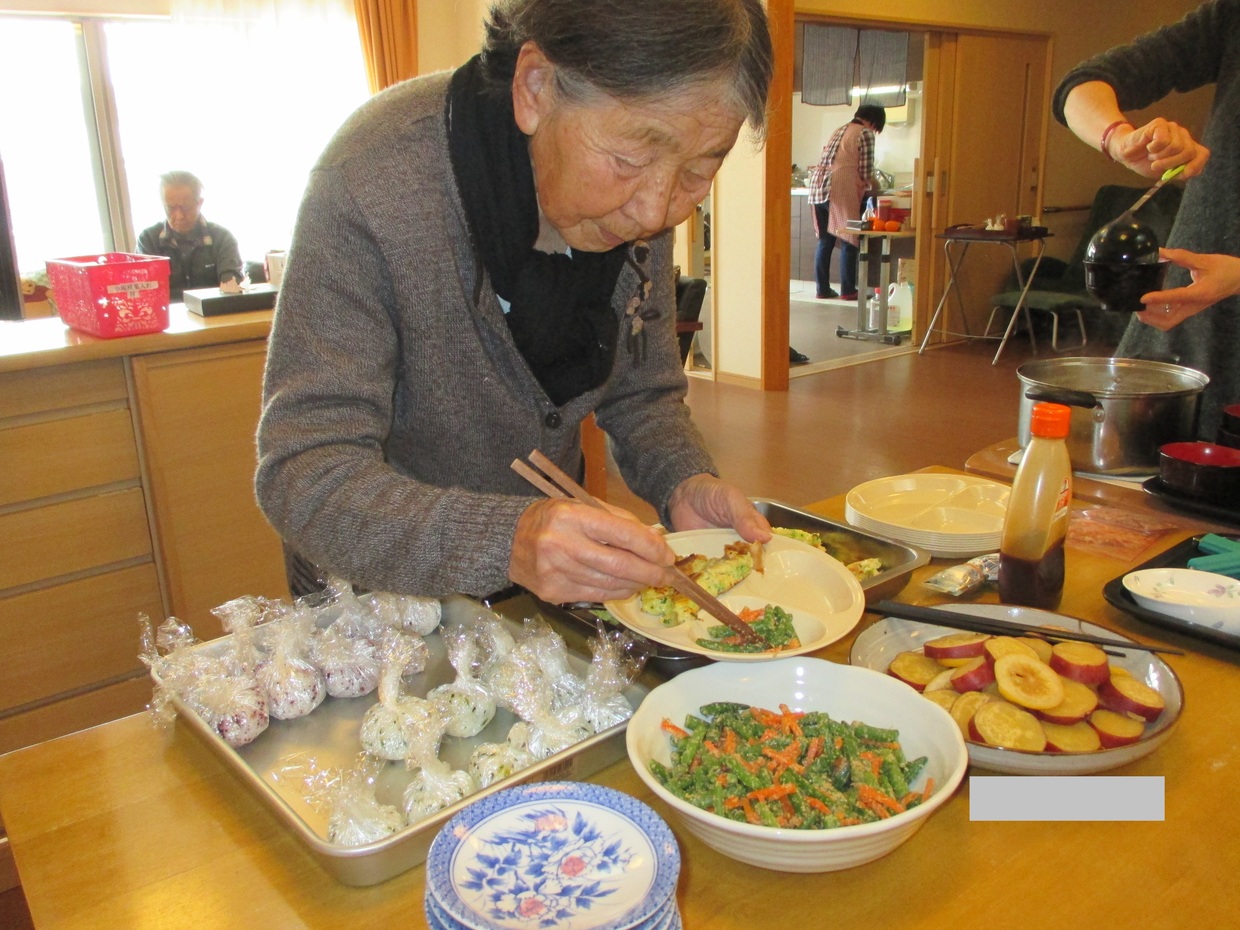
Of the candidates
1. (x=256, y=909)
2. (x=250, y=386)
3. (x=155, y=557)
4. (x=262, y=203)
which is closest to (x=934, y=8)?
(x=262, y=203)

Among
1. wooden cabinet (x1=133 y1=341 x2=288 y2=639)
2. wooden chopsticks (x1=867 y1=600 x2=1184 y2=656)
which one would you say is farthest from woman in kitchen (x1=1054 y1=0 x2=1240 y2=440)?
wooden cabinet (x1=133 y1=341 x2=288 y2=639)

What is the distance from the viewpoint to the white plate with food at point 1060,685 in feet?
2.91

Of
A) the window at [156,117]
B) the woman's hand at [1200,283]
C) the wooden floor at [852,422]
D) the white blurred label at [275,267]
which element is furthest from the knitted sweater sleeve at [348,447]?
the window at [156,117]

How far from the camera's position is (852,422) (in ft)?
17.2

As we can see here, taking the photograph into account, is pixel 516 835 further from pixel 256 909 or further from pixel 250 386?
pixel 250 386

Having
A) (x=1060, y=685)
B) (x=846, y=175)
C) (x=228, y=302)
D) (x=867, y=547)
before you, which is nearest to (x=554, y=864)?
(x=1060, y=685)

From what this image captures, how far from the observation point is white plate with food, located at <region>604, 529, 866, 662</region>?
110cm

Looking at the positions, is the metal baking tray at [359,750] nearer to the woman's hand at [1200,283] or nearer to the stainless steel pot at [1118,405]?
the stainless steel pot at [1118,405]

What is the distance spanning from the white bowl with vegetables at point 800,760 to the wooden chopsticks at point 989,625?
160mm

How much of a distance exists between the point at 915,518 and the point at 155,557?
6.57 feet

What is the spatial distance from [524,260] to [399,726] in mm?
611

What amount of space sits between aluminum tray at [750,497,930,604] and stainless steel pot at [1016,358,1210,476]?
1.25 ft

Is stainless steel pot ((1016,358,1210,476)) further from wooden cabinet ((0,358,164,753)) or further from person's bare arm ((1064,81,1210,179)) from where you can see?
wooden cabinet ((0,358,164,753))

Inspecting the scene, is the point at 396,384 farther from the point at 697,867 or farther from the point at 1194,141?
the point at 1194,141
